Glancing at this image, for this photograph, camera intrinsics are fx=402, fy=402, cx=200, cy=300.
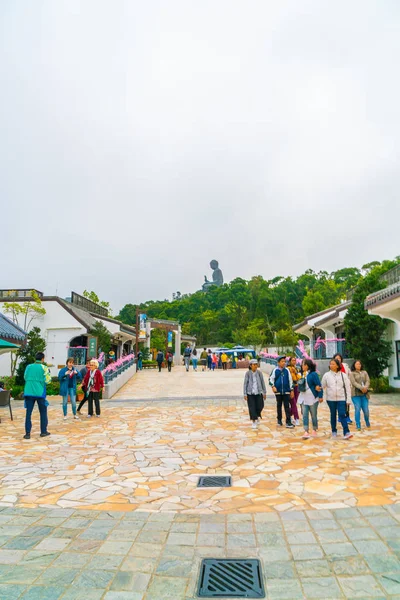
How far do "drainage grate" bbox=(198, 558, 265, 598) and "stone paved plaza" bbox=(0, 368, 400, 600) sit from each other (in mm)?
90

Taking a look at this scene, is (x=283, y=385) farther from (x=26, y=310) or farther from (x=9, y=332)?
(x=26, y=310)

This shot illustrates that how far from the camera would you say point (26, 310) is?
A: 26125 millimetres

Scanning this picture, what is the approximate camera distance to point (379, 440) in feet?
25.8

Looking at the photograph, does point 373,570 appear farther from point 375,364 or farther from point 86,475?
point 375,364

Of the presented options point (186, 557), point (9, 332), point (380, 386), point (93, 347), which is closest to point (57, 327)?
point (93, 347)

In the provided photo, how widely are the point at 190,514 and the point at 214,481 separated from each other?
1.20 meters

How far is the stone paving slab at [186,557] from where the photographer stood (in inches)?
114

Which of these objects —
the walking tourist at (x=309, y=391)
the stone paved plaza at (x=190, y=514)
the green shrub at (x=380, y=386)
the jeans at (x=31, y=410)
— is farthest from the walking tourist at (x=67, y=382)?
the green shrub at (x=380, y=386)

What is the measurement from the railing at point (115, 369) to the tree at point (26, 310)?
808 centimetres

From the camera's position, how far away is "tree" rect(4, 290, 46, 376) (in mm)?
26062

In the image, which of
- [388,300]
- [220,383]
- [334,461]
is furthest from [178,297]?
[334,461]

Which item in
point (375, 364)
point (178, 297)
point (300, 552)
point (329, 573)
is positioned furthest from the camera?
point (178, 297)

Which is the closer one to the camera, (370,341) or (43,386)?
(43,386)

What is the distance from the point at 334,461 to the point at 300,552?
320 cm
